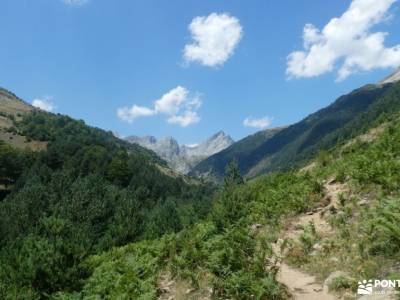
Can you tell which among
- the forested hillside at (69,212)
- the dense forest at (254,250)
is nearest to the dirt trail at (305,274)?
the dense forest at (254,250)

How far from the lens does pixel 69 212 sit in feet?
258

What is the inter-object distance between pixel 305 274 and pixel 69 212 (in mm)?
73979

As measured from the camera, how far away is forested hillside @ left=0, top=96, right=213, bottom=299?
17781 mm

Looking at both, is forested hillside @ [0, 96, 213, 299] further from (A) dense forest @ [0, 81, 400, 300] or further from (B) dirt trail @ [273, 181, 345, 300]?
(B) dirt trail @ [273, 181, 345, 300]

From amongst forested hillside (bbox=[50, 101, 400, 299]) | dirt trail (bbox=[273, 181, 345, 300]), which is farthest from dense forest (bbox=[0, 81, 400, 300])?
dirt trail (bbox=[273, 181, 345, 300])

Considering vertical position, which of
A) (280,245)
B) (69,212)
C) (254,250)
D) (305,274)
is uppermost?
(69,212)

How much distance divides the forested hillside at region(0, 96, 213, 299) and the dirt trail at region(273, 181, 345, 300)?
9.99 m

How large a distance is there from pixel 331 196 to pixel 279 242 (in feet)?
14.4

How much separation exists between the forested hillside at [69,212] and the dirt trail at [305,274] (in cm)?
999

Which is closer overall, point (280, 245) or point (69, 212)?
point (280, 245)

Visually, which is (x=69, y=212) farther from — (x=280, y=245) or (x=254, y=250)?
(x=254, y=250)

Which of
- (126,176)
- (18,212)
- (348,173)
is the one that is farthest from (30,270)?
(126,176)

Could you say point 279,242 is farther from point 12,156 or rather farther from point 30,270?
point 12,156

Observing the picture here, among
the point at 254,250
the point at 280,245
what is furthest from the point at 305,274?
the point at 280,245
